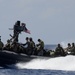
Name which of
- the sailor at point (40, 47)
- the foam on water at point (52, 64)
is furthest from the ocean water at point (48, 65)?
the sailor at point (40, 47)

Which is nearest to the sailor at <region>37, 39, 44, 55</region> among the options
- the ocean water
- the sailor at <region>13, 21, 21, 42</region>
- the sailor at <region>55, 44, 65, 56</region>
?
the ocean water

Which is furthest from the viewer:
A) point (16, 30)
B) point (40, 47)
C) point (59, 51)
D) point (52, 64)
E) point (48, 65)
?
point (59, 51)

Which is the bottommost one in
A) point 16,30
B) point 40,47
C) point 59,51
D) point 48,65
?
point 48,65

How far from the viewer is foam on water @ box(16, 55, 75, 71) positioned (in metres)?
32.6

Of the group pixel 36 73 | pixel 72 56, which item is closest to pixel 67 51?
pixel 72 56

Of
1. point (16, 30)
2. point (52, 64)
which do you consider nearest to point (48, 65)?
point (52, 64)

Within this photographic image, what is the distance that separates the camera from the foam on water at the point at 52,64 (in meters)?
32.6

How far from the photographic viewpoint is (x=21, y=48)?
32750mm

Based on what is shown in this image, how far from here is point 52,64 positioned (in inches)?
1299

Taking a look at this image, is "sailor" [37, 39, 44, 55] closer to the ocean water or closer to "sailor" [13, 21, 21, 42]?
the ocean water

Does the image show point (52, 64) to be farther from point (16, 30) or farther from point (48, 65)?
point (16, 30)

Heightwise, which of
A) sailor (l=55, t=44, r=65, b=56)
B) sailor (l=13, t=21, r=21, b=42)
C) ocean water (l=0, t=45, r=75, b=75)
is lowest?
ocean water (l=0, t=45, r=75, b=75)

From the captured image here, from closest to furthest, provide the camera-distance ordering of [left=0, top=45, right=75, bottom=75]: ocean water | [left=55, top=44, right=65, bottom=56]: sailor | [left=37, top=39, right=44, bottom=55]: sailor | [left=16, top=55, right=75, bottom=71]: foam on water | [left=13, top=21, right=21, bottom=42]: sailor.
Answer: [left=0, top=45, right=75, bottom=75]: ocean water → [left=16, top=55, right=75, bottom=71]: foam on water → [left=37, top=39, right=44, bottom=55]: sailor → [left=13, top=21, right=21, bottom=42]: sailor → [left=55, top=44, right=65, bottom=56]: sailor

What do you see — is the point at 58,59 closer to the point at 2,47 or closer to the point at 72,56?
the point at 72,56
